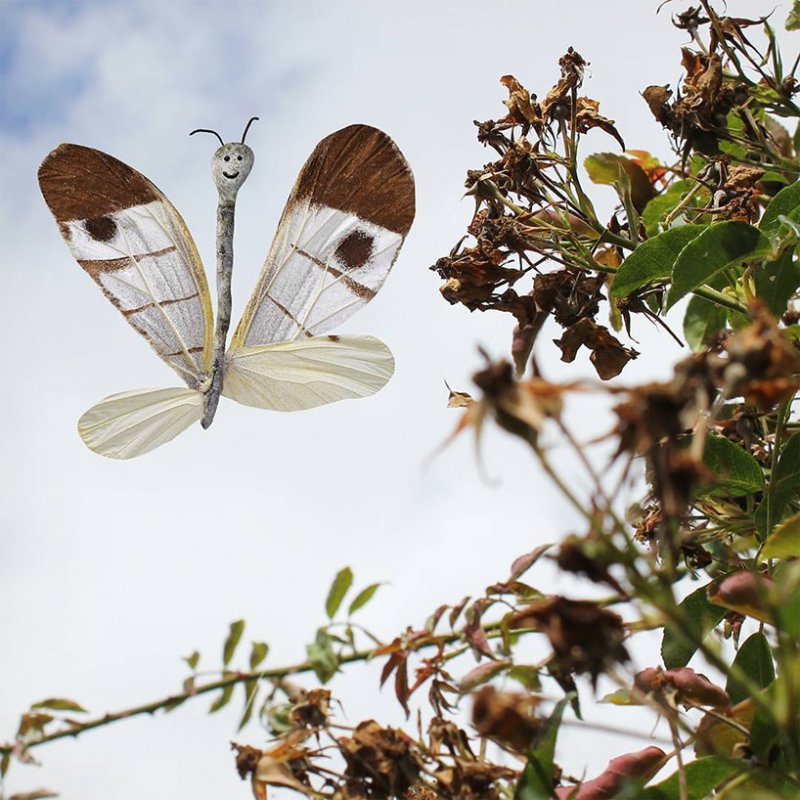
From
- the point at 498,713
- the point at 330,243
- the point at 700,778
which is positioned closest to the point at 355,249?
the point at 330,243

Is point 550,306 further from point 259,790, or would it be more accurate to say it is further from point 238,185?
point 259,790

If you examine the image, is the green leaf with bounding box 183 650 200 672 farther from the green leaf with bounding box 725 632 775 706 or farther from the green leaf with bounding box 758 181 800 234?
the green leaf with bounding box 758 181 800 234

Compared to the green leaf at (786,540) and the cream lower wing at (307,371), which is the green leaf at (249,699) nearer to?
the green leaf at (786,540)

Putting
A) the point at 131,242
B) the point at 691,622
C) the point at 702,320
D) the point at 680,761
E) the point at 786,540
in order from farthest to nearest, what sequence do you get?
the point at 131,242
the point at 702,320
the point at 691,622
the point at 786,540
the point at 680,761

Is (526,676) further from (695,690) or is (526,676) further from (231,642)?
(231,642)

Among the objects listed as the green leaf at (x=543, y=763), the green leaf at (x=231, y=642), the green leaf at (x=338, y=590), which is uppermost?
the green leaf at (x=338, y=590)

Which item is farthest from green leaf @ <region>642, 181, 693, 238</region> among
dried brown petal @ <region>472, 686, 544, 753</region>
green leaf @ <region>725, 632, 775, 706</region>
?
dried brown petal @ <region>472, 686, 544, 753</region>

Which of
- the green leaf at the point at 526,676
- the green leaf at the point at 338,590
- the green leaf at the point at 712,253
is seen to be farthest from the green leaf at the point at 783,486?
the green leaf at the point at 338,590

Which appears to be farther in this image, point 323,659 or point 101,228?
point 101,228
